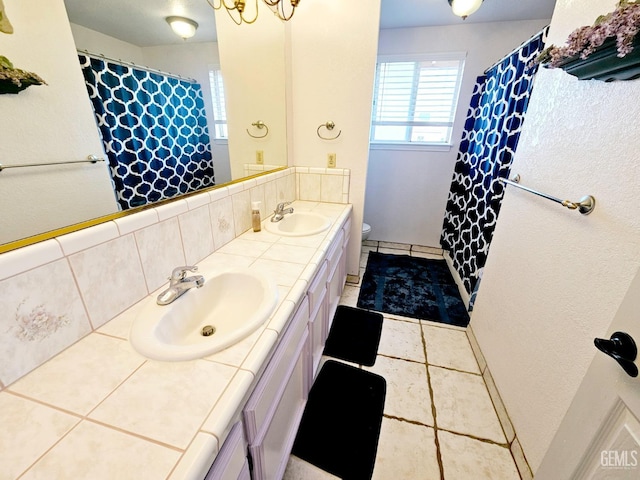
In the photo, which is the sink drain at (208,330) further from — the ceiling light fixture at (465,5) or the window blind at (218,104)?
the ceiling light fixture at (465,5)

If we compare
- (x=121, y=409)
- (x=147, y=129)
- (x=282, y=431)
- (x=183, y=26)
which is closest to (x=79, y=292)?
(x=121, y=409)

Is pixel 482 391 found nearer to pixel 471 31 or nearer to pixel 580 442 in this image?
pixel 580 442

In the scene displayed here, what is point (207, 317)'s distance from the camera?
99 cm

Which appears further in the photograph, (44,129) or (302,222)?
(302,222)

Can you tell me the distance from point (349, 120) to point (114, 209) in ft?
5.52

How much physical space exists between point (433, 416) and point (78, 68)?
1.97 metres

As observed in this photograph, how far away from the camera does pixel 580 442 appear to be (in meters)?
0.75

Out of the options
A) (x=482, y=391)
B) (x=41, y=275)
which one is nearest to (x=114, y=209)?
(x=41, y=275)

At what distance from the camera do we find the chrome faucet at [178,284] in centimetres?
85

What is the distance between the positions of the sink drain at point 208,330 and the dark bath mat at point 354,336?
1000mm

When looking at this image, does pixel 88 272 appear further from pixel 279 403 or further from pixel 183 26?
pixel 183 26

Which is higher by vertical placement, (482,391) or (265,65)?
(265,65)

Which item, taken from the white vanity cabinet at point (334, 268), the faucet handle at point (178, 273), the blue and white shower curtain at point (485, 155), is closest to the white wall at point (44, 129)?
the faucet handle at point (178, 273)

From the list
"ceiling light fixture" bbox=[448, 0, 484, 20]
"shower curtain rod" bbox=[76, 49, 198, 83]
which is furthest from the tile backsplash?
"ceiling light fixture" bbox=[448, 0, 484, 20]
